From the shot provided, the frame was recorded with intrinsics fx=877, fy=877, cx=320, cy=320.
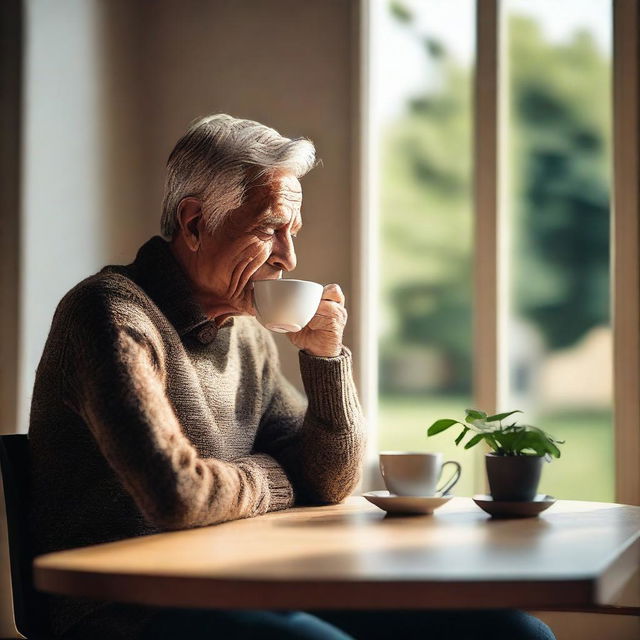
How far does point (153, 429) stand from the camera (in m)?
1.22

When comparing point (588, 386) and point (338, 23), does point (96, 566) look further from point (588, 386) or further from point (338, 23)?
point (338, 23)

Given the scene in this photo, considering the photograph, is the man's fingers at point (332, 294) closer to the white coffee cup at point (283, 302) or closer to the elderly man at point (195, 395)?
the elderly man at point (195, 395)

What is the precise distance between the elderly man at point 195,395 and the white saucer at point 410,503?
19 cm

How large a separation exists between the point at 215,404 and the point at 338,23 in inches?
63.5

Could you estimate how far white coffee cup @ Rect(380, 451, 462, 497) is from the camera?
4.67ft

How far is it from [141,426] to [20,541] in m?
0.30

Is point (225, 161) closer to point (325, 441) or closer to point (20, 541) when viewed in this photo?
point (325, 441)

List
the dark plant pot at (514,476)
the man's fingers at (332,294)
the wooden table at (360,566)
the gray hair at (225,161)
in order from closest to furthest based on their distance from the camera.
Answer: the wooden table at (360,566) < the dark plant pot at (514,476) < the gray hair at (225,161) < the man's fingers at (332,294)

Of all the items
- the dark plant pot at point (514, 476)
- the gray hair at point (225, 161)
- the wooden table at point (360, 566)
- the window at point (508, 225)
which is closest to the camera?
the wooden table at point (360, 566)

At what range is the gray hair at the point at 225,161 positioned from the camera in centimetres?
166

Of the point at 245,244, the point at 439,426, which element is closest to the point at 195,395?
the point at 245,244

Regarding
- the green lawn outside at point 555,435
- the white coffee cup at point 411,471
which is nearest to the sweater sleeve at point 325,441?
the white coffee cup at point 411,471

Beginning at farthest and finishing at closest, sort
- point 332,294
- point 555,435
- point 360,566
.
→ point 555,435
point 332,294
point 360,566

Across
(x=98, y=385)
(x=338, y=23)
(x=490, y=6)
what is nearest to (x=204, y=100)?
(x=338, y=23)
